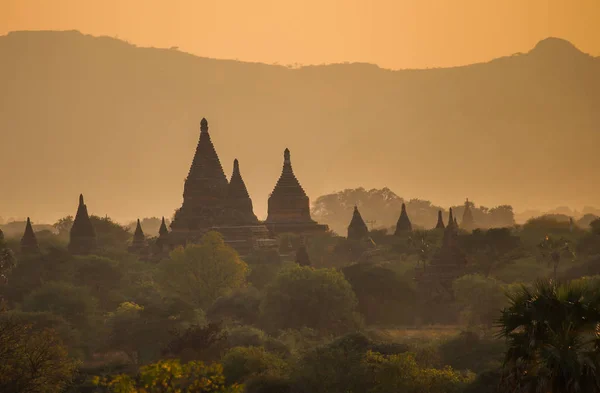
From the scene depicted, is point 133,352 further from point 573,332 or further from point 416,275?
point 573,332

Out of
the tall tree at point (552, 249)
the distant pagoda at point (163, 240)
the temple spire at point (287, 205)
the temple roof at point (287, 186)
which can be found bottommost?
the tall tree at point (552, 249)

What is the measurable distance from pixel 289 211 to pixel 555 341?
8287 cm

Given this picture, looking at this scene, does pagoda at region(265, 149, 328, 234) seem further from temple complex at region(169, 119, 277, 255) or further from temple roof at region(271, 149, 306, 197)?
temple complex at region(169, 119, 277, 255)

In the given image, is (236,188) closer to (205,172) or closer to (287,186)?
(205,172)

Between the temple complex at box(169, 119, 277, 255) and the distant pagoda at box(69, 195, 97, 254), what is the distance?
6895 millimetres

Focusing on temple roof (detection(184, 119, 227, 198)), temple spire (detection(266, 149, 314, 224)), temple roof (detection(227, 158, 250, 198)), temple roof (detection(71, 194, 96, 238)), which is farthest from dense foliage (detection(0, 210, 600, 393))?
temple roof (detection(184, 119, 227, 198))

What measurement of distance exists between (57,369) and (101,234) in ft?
307

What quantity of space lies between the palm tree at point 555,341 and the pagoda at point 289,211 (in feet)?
265

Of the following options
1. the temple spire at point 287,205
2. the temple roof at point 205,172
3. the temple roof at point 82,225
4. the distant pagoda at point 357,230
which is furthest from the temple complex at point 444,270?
the temple roof at point 82,225

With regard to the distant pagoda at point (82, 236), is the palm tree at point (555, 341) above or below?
below

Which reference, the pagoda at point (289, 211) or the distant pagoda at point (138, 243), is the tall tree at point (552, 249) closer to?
the pagoda at point (289, 211)

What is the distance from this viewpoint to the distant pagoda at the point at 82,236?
10812 centimetres

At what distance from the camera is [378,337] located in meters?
60.8

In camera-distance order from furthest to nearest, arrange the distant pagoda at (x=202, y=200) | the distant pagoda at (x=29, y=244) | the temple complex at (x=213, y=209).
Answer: the distant pagoda at (x=29, y=244) < the distant pagoda at (x=202, y=200) < the temple complex at (x=213, y=209)
